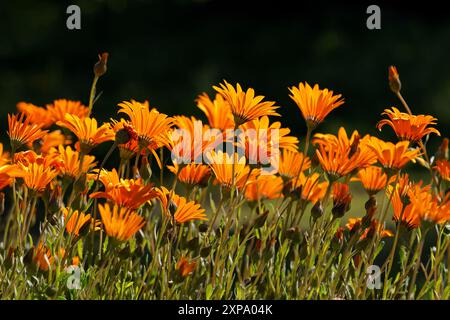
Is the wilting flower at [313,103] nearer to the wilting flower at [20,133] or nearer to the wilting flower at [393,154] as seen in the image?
the wilting flower at [393,154]

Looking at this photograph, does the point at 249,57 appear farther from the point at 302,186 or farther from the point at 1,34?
the point at 302,186

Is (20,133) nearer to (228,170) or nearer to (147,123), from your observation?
(147,123)

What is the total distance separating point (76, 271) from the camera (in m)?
1.73

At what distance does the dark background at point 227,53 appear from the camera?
6.45 meters

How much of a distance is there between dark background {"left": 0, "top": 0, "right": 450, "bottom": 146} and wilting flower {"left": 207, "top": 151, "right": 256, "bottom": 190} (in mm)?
4256

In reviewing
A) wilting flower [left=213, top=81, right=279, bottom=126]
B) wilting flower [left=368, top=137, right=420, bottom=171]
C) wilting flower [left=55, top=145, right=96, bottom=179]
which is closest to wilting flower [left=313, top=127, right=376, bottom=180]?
wilting flower [left=368, top=137, right=420, bottom=171]

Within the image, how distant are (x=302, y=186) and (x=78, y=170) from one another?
0.48 meters

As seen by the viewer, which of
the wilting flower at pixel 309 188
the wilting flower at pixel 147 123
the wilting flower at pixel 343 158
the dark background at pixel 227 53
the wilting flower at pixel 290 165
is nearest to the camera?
the wilting flower at pixel 147 123

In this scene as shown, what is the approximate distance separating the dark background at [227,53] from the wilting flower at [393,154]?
424 cm

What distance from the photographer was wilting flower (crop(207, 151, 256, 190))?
168 centimetres

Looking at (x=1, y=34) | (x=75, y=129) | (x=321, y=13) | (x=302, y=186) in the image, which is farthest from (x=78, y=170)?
(x=321, y=13)

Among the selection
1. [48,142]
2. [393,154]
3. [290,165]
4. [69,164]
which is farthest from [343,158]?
[48,142]

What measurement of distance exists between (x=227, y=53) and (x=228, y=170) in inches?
226

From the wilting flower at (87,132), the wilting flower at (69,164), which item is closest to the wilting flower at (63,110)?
the wilting flower at (69,164)
